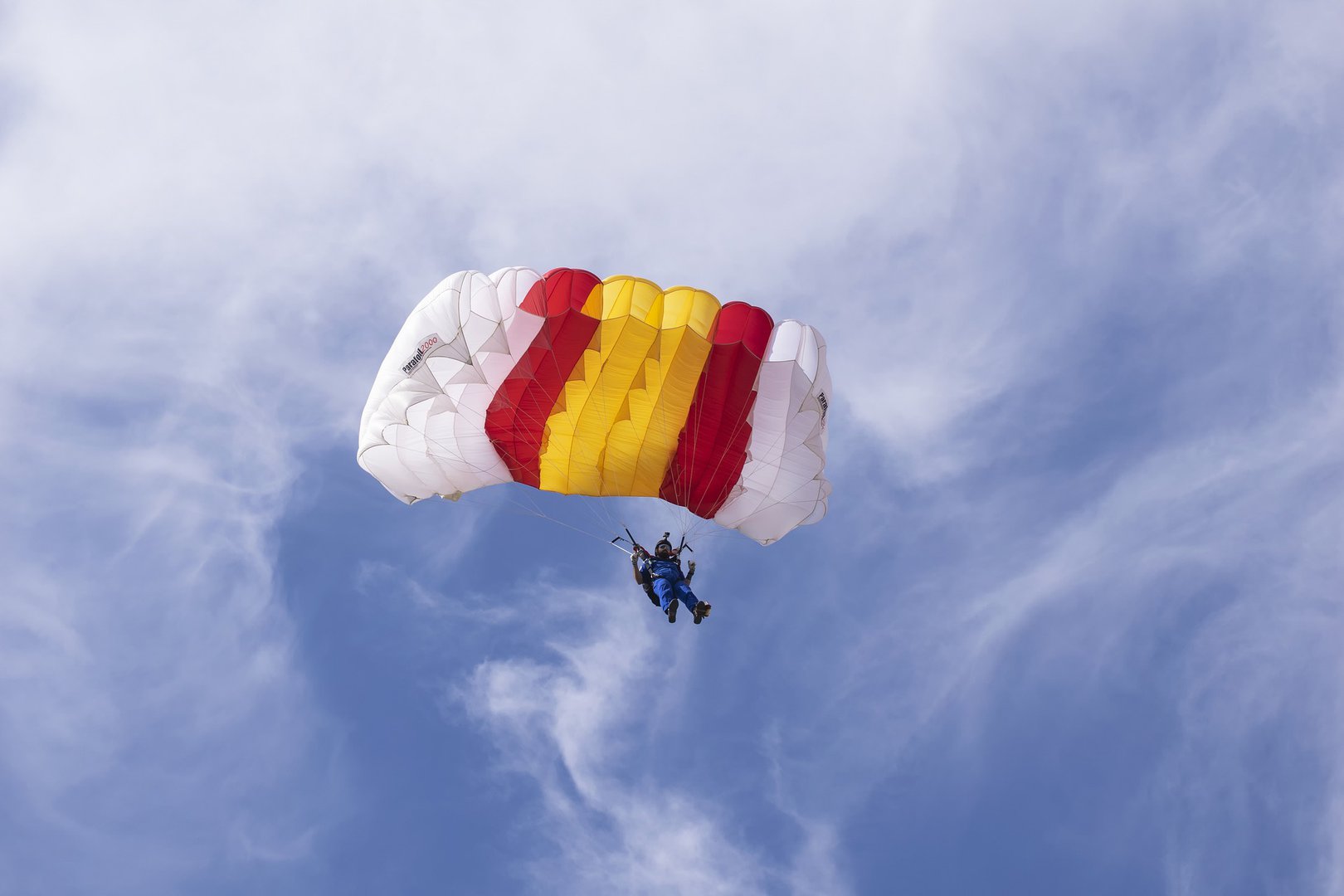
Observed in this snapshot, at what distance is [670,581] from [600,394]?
3678 millimetres

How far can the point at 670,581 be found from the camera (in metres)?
22.9

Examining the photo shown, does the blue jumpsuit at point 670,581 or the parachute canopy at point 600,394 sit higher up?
the parachute canopy at point 600,394

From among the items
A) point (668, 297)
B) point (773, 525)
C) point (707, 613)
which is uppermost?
point (668, 297)

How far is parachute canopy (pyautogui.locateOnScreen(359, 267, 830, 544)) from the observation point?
A: 2291 cm

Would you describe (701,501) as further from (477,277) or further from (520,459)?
(477,277)

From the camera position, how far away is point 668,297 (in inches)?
915

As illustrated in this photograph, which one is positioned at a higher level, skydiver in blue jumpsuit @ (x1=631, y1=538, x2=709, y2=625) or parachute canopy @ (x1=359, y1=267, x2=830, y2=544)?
parachute canopy @ (x1=359, y1=267, x2=830, y2=544)

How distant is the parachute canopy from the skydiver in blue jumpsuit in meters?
1.44

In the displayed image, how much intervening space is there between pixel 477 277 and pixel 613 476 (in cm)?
452

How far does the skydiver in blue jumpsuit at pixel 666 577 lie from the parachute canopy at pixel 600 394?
1.44m

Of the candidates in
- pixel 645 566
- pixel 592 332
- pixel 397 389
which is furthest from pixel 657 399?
pixel 397 389

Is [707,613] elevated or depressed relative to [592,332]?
depressed

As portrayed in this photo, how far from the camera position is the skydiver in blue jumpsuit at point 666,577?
22688mm

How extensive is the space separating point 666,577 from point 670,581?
0.34 feet
